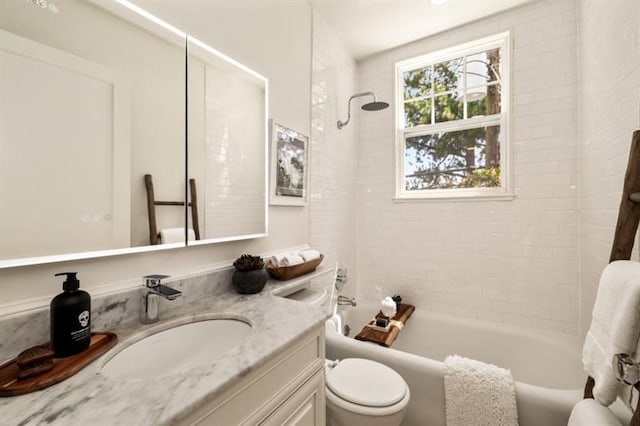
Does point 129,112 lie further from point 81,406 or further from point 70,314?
point 81,406

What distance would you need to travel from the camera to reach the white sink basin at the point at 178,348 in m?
0.82

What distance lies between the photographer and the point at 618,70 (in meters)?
1.31

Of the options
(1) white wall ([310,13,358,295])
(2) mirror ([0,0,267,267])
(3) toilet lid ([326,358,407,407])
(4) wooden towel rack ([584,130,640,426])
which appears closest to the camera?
(2) mirror ([0,0,267,267])

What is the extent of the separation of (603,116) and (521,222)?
0.85m

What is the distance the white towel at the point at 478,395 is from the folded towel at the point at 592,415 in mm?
288

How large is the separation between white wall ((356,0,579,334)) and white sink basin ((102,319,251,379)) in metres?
1.90

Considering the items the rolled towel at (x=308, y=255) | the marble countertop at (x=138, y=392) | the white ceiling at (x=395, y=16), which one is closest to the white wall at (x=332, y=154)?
the white ceiling at (x=395, y=16)

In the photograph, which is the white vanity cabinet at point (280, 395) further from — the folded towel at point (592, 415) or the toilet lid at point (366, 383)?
the folded towel at point (592, 415)

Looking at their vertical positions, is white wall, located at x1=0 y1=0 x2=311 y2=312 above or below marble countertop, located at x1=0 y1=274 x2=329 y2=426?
above

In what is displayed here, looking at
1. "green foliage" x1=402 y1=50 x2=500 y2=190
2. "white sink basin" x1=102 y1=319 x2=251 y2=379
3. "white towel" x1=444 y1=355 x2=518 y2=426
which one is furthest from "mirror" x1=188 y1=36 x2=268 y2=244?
"green foliage" x1=402 y1=50 x2=500 y2=190

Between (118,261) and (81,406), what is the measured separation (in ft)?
1.75

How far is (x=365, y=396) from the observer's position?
1.25m

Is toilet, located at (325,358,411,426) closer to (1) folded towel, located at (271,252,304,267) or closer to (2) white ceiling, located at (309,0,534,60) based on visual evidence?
(1) folded towel, located at (271,252,304,267)

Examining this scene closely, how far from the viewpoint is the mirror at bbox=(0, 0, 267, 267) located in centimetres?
77
